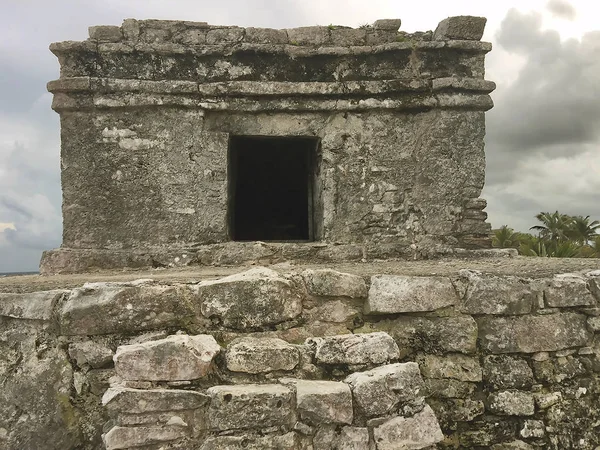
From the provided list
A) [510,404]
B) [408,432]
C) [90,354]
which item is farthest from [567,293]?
[90,354]

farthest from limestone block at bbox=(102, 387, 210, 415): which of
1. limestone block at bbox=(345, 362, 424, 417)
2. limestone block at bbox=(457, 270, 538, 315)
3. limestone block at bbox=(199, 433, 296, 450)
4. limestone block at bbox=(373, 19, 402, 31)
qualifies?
limestone block at bbox=(373, 19, 402, 31)

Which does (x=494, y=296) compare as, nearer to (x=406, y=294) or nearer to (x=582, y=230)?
(x=406, y=294)

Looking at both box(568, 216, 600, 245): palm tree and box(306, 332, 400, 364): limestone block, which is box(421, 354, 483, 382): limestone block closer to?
box(306, 332, 400, 364): limestone block


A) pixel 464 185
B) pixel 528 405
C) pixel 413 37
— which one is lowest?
pixel 528 405

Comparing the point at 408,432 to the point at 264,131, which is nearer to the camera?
the point at 408,432

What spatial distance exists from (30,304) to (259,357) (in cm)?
129

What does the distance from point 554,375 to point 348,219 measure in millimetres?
2458

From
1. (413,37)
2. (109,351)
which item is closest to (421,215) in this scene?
(413,37)

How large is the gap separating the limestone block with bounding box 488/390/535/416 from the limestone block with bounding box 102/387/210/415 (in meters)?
1.63

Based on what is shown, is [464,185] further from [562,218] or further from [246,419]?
[562,218]

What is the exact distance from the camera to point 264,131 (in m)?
4.89

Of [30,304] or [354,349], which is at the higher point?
[30,304]

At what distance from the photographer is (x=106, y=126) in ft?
15.5

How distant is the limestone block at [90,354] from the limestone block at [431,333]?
53.4 inches
